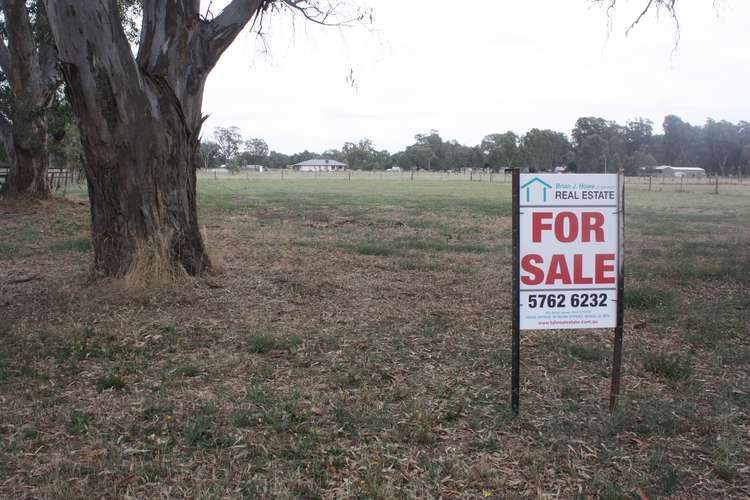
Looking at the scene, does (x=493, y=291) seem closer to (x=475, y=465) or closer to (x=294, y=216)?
(x=475, y=465)

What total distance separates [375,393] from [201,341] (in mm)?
1946

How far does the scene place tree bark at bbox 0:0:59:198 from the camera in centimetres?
1611

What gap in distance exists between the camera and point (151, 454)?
352 cm

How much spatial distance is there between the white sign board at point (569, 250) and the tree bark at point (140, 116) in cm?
482

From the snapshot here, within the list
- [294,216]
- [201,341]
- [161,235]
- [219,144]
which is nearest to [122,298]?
[161,235]

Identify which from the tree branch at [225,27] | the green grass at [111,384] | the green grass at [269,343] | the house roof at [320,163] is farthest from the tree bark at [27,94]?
the house roof at [320,163]

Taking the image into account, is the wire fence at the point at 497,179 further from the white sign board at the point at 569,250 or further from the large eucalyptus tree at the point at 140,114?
the white sign board at the point at 569,250

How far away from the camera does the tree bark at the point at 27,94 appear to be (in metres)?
16.1

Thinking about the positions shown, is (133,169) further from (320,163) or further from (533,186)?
(320,163)

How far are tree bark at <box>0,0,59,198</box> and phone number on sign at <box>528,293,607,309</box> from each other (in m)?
16.8

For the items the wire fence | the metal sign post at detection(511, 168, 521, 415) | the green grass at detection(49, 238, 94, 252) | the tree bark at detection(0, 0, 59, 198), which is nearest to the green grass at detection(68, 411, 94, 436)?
the metal sign post at detection(511, 168, 521, 415)

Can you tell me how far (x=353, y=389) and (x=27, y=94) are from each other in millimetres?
16122

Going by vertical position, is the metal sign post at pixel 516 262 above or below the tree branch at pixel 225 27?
below

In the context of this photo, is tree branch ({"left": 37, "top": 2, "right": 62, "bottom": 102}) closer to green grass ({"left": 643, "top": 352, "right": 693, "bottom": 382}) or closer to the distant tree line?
green grass ({"left": 643, "top": 352, "right": 693, "bottom": 382})
